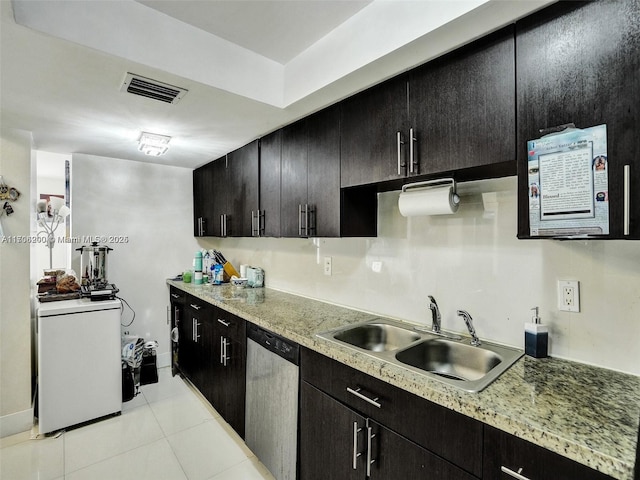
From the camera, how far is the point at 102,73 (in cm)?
158

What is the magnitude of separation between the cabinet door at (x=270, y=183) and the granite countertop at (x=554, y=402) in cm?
110

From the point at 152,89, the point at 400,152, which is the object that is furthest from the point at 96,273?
the point at 400,152

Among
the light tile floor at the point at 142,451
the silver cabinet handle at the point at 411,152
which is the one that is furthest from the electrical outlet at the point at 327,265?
the light tile floor at the point at 142,451

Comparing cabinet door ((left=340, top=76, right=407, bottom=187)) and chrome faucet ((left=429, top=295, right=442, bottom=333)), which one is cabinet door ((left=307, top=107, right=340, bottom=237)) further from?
chrome faucet ((left=429, top=295, right=442, bottom=333))

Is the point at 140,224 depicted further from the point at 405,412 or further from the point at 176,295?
the point at 405,412

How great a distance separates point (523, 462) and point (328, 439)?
33.6 inches

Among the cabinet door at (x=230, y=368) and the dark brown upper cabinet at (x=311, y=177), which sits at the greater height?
the dark brown upper cabinet at (x=311, y=177)

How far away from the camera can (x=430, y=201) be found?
5.15ft

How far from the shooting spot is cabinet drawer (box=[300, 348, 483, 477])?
3.33ft

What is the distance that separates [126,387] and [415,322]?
2549 millimetres

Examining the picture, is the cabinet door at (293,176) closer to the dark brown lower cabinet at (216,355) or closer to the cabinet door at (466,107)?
the dark brown lower cabinet at (216,355)

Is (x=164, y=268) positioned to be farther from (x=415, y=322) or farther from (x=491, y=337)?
(x=491, y=337)

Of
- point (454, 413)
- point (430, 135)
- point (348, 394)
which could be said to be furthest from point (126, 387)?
point (430, 135)

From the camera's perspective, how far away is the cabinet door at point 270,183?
243 centimetres
